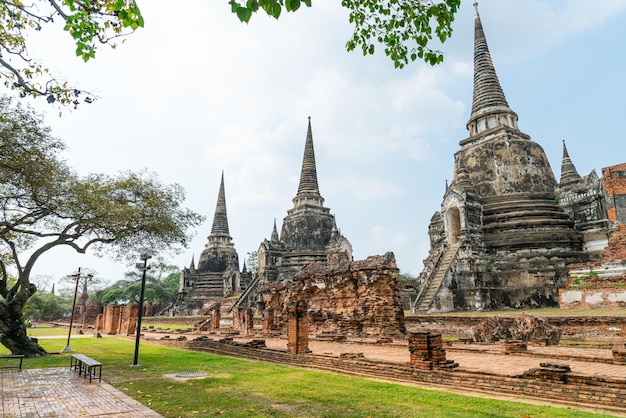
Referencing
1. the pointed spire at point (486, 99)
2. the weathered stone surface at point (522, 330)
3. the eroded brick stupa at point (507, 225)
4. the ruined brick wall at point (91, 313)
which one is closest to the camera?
the weathered stone surface at point (522, 330)

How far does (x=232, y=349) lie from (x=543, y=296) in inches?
591

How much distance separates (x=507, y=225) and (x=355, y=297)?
11056 millimetres

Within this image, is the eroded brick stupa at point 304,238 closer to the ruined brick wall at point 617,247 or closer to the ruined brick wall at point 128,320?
the ruined brick wall at point 128,320

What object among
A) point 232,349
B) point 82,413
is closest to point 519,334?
point 232,349

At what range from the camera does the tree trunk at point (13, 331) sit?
42.8ft

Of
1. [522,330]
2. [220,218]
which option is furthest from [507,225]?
[220,218]

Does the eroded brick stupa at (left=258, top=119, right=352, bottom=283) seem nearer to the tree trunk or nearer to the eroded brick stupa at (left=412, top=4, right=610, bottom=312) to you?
the eroded brick stupa at (left=412, top=4, right=610, bottom=312)

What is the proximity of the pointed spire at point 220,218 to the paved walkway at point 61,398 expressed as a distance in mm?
40341

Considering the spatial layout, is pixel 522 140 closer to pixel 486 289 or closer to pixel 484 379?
pixel 486 289

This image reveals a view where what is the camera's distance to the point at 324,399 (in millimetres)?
6707

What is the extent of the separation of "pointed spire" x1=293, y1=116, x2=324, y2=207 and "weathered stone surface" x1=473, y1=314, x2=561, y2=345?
2770 centimetres

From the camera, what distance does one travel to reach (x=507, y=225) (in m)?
23.8

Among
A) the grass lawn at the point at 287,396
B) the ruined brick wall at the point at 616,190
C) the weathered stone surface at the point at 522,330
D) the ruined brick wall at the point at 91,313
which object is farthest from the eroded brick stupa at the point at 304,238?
the grass lawn at the point at 287,396

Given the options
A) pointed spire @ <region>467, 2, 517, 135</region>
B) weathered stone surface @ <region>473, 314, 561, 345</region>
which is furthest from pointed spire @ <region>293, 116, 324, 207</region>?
weathered stone surface @ <region>473, 314, 561, 345</region>
